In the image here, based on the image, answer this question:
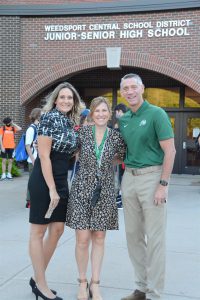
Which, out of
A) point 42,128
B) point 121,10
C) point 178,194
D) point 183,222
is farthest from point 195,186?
point 42,128

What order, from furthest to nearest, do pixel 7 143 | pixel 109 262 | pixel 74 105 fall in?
pixel 7 143 → pixel 109 262 → pixel 74 105

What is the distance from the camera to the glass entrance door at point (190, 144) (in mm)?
14469

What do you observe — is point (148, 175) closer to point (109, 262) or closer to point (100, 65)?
point (109, 262)

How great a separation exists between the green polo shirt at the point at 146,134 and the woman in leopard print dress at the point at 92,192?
17 centimetres

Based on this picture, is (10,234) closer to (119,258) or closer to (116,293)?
(119,258)

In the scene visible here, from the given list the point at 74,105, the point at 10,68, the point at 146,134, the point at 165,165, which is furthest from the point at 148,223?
the point at 10,68

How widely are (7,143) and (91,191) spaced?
30.0 ft

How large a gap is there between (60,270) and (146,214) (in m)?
1.45

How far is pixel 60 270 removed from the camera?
459 cm

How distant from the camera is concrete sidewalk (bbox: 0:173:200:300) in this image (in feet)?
13.3

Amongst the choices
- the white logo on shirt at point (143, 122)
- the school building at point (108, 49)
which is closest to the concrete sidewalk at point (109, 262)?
the white logo on shirt at point (143, 122)

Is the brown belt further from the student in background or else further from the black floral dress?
the student in background

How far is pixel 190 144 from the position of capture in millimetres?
14492

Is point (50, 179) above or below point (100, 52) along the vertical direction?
below
